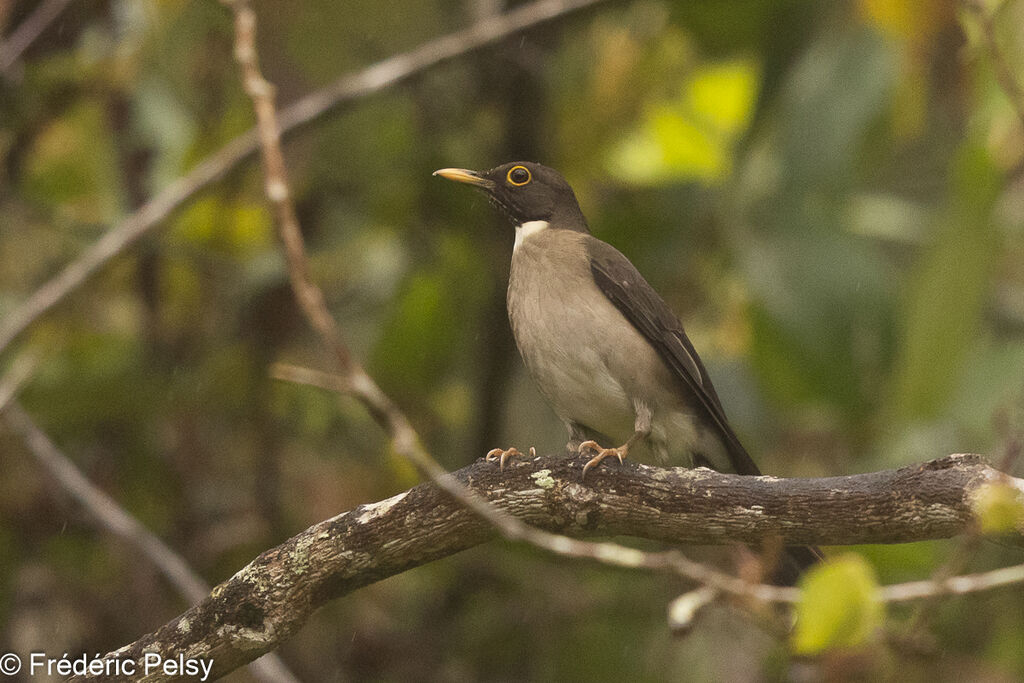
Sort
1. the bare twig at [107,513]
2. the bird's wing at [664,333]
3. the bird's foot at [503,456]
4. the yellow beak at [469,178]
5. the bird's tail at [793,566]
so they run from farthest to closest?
the bare twig at [107,513]
the yellow beak at [469,178]
the bird's wing at [664,333]
the bird's tail at [793,566]
the bird's foot at [503,456]

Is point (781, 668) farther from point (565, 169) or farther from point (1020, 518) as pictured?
point (1020, 518)

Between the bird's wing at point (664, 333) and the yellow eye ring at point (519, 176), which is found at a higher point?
the yellow eye ring at point (519, 176)

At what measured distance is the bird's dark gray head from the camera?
5242 mm

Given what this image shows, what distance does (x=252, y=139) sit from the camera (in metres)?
5.70

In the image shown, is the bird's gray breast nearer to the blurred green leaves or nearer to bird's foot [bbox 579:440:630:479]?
bird's foot [bbox 579:440:630:479]

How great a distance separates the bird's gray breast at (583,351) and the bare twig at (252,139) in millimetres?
1618

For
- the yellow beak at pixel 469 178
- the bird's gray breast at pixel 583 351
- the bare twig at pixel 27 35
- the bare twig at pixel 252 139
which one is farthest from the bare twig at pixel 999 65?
the bare twig at pixel 27 35

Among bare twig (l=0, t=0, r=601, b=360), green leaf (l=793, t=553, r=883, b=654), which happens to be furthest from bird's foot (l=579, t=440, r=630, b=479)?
bare twig (l=0, t=0, r=601, b=360)

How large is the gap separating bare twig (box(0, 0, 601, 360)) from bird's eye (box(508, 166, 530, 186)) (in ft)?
3.64

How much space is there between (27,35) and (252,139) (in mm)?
1242

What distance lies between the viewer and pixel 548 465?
353 centimetres

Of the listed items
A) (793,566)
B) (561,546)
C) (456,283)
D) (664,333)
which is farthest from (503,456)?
(456,283)

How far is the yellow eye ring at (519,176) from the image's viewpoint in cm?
522

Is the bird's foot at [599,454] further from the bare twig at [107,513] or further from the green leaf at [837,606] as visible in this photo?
the bare twig at [107,513]
